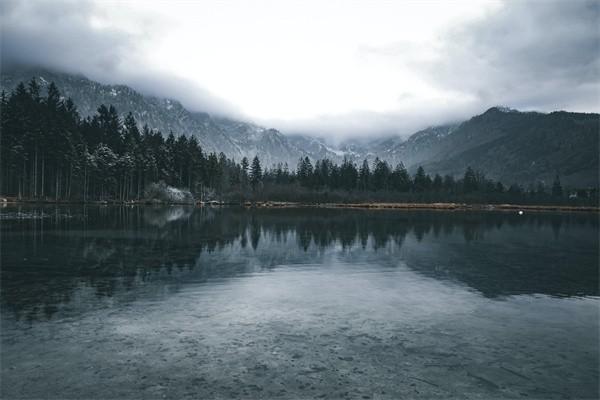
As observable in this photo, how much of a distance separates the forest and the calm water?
8612 cm

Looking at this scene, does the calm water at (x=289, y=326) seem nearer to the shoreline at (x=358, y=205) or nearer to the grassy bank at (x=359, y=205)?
the grassy bank at (x=359, y=205)

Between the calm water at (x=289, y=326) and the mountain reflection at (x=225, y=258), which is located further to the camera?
the mountain reflection at (x=225, y=258)

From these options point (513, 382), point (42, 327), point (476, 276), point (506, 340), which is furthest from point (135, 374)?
point (476, 276)

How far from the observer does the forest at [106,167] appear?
10219 cm

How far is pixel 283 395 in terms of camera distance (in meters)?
9.70

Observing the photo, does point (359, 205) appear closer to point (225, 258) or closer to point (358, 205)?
point (358, 205)

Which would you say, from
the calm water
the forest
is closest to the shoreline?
the forest

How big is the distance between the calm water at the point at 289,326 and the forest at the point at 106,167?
86.1 m

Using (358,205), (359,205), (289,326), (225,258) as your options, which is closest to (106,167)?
(358,205)

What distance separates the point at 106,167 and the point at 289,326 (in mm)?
114394

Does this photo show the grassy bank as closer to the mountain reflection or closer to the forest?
the forest

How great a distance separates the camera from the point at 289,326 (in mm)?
15016

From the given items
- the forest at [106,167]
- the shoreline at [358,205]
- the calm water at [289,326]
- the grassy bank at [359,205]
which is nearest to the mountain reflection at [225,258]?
the calm water at [289,326]

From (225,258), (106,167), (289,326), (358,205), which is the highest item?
(106,167)
